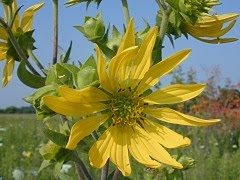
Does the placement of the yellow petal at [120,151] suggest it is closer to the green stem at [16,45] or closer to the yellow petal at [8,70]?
the green stem at [16,45]

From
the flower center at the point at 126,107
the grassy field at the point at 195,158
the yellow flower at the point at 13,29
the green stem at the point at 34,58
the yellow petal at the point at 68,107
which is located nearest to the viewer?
the yellow petal at the point at 68,107

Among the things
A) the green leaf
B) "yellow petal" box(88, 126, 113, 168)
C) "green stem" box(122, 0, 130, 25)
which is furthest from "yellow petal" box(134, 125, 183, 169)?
"green stem" box(122, 0, 130, 25)

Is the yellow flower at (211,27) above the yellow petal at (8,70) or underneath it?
above

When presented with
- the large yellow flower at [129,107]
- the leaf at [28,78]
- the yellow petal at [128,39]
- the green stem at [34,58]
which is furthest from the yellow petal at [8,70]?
the yellow petal at [128,39]

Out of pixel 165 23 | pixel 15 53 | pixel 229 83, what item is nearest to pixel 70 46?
pixel 15 53

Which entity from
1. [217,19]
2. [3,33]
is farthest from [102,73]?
[3,33]

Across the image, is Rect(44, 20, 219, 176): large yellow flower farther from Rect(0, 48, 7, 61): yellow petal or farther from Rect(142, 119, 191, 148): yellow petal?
Rect(0, 48, 7, 61): yellow petal
